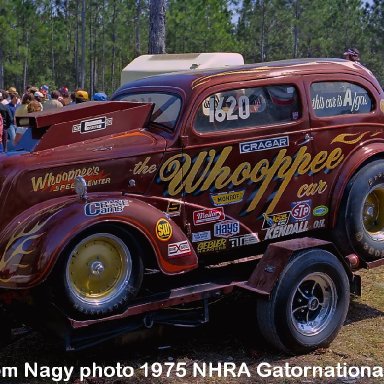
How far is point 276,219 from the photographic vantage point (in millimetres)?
5484

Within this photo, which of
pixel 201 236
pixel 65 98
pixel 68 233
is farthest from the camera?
pixel 65 98

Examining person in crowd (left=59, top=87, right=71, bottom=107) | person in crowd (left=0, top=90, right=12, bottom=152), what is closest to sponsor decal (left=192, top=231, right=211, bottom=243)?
person in crowd (left=0, top=90, right=12, bottom=152)

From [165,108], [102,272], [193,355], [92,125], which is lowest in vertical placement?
[193,355]

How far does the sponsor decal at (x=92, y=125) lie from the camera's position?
4895 mm

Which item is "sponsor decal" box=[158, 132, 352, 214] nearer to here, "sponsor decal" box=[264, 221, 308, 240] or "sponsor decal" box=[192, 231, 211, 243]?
"sponsor decal" box=[264, 221, 308, 240]

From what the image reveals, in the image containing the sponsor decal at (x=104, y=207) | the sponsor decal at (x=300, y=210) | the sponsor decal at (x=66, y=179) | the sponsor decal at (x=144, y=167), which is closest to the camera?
the sponsor decal at (x=104, y=207)

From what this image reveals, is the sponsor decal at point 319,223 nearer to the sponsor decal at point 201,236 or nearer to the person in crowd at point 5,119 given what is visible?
the sponsor decal at point 201,236

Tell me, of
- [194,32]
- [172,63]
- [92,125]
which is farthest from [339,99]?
[194,32]

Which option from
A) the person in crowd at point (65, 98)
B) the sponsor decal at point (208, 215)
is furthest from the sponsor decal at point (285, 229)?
the person in crowd at point (65, 98)

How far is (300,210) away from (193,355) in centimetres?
150

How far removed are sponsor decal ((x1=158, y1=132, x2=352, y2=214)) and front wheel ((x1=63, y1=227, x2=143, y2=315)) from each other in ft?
2.10

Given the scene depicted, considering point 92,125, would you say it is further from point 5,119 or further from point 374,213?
point 5,119

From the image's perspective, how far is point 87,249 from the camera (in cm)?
445

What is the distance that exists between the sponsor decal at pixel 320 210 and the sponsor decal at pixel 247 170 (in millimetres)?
312
